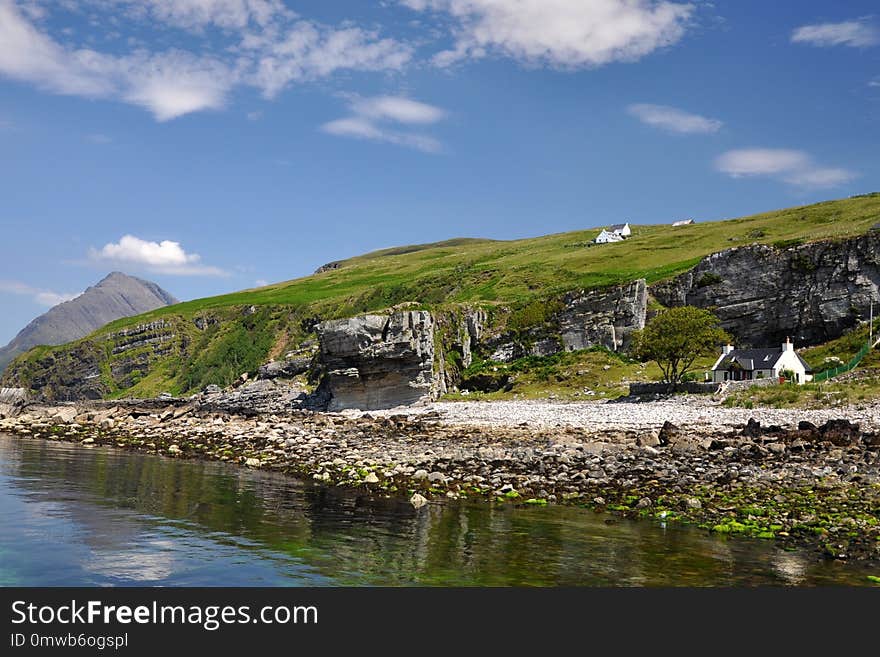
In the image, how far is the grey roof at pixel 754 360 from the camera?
5275cm

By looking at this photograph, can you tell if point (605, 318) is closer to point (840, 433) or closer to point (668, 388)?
point (668, 388)

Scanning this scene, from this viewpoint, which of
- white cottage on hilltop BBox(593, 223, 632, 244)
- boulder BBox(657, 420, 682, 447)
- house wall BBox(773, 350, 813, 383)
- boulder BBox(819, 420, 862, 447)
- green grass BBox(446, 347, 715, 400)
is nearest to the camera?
boulder BBox(819, 420, 862, 447)

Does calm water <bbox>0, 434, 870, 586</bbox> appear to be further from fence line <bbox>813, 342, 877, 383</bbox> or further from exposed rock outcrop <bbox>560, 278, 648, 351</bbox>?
exposed rock outcrop <bbox>560, 278, 648, 351</bbox>

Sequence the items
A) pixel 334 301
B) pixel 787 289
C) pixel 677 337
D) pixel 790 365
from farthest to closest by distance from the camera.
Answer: pixel 334 301
pixel 787 289
pixel 790 365
pixel 677 337

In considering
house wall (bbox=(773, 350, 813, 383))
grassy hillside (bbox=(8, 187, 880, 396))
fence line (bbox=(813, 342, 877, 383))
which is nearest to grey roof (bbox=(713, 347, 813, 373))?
house wall (bbox=(773, 350, 813, 383))

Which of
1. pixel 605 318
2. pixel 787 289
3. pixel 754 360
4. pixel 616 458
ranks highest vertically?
pixel 787 289

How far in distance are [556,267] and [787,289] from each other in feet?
156

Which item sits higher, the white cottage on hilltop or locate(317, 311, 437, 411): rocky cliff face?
the white cottage on hilltop

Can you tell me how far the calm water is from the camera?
46.5ft

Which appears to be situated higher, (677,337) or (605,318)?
(605,318)

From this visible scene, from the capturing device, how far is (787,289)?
67938mm

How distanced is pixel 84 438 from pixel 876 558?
44.5 meters

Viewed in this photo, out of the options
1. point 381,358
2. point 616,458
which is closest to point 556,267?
point 381,358

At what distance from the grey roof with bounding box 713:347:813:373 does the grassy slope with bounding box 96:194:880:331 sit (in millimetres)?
19194
